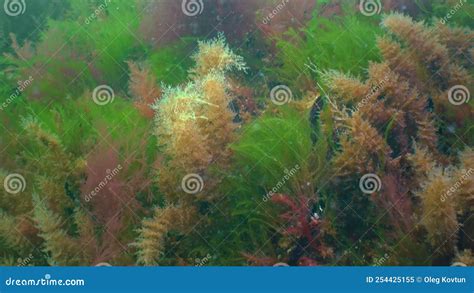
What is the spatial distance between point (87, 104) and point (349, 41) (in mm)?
3435

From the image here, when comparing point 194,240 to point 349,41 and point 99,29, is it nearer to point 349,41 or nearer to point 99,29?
point 349,41

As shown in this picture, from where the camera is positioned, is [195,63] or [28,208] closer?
[28,208]

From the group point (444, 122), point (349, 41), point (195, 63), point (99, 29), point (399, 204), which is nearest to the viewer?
point (399, 204)

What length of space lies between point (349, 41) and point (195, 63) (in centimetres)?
205

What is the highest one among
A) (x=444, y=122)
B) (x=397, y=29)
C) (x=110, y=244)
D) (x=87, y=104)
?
(x=397, y=29)

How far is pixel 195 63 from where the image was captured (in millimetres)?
6102

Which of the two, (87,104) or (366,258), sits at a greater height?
(366,258)

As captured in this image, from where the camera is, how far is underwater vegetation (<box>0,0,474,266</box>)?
486cm

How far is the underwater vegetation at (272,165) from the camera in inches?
191

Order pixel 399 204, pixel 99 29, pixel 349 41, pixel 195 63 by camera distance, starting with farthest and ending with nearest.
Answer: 1. pixel 99 29
2. pixel 195 63
3. pixel 349 41
4. pixel 399 204

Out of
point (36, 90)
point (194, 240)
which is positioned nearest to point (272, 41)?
point (194, 240)

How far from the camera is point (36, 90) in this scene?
6.16 meters

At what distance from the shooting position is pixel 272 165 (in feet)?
16.4

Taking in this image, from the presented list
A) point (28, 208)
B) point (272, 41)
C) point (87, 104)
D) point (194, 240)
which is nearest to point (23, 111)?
point (87, 104)
